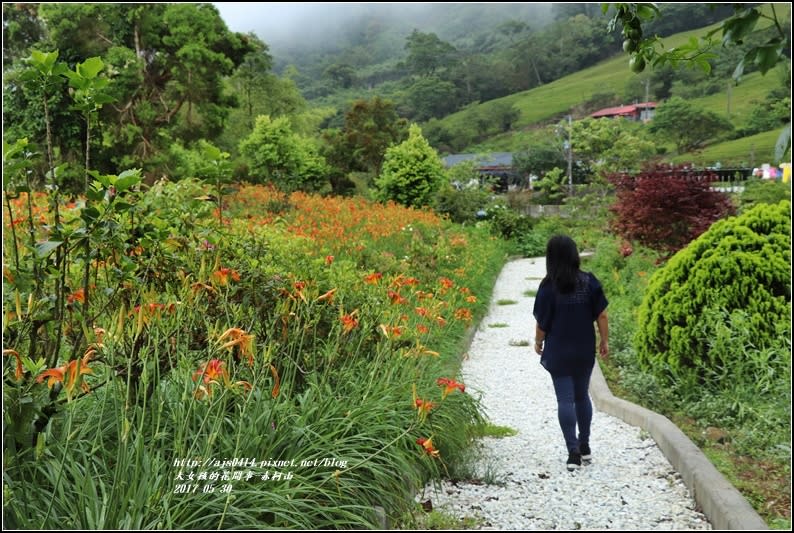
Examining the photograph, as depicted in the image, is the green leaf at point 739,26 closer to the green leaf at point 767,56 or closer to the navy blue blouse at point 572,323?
the green leaf at point 767,56

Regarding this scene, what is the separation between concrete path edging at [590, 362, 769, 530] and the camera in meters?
2.84

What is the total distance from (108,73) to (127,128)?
12.1 metres

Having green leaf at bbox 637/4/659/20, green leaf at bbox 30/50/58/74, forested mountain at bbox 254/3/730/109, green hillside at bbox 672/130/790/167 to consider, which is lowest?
green hillside at bbox 672/130/790/167

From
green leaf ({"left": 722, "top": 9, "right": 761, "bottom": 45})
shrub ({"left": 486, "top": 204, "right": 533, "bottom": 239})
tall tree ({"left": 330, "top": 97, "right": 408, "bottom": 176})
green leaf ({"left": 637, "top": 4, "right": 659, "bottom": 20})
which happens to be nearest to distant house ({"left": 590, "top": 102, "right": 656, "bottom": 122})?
tall tree ({"left": 330, "top": 97, "right": 408, "bottom": 176})

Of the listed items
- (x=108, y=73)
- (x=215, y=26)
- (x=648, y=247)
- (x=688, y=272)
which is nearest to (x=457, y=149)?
(x=215, y=26)

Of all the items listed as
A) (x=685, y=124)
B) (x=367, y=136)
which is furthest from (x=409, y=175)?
(x=685, y=124)

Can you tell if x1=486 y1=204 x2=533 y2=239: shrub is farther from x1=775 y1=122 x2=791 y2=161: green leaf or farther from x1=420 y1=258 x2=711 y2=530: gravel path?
x1=775 y1=122 x2=791 y2=161: green leaf

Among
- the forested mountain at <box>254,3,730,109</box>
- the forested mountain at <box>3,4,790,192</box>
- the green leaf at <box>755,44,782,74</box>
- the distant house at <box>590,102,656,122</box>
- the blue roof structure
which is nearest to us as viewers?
the green leaf at <box>755,44,782,74</box>

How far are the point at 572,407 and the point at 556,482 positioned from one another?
48cm

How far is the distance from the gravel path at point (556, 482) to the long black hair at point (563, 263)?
2.78ft

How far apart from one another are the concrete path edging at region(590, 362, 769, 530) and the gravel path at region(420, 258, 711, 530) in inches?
2.3

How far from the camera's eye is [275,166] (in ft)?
63.0

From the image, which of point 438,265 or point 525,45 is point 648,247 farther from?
point 525,45

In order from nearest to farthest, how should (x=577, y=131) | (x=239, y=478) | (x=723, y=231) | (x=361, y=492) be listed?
(x=239, y=478) < (x=361, y=492) < (x=723, y=231) < (x=577, y=131)
